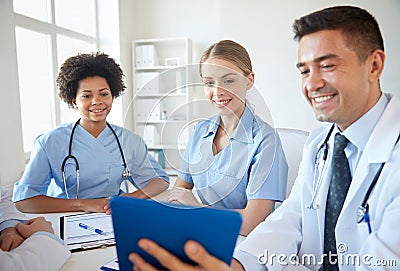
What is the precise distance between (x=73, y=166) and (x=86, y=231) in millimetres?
437

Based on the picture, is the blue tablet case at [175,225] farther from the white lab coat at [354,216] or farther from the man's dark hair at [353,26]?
the man's dark hair at [353,26]

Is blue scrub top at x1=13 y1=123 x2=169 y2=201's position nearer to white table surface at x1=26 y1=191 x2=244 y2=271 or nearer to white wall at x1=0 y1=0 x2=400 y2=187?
white table surface at x1=26 y1=191 x2=244 y2=271

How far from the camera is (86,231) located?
0.93 metres

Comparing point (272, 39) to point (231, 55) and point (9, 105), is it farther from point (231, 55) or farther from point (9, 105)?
point (231, 55)

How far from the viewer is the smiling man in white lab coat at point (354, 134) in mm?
673

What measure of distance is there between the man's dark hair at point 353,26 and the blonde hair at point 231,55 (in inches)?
6.1

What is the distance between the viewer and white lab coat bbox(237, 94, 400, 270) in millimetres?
647

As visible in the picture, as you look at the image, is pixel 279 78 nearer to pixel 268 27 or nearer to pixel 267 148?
pixel 268 27

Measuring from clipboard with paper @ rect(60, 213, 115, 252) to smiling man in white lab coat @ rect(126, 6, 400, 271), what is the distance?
1.18ft

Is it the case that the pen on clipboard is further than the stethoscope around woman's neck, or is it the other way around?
the pen on clipboard

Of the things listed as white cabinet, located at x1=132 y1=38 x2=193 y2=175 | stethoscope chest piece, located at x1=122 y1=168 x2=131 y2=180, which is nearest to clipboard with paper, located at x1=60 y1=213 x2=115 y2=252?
stethoscope chest piece, located at x1=122 y1=168 x2=131 y2=180

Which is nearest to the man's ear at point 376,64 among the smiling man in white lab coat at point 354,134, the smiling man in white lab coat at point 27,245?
the smiling man in white lab coat at point 354,134

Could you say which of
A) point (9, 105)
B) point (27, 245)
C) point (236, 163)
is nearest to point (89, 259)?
point (27, 245)

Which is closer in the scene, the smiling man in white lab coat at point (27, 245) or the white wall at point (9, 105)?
the smiling man in white lab coat at point (27, 245)
